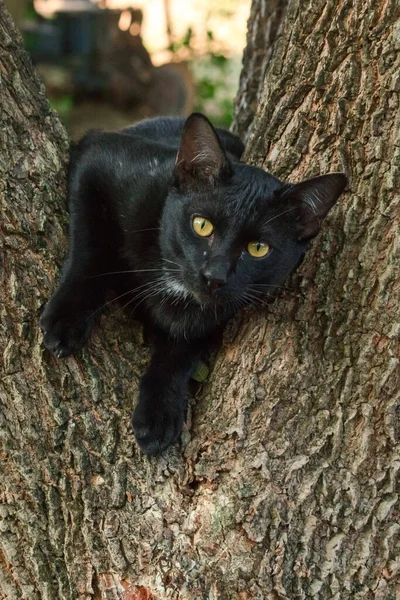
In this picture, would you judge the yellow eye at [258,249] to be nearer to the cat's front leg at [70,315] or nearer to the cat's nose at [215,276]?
the cat's nose at [215,276]

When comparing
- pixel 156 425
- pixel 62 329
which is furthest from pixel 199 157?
pixel 156 425

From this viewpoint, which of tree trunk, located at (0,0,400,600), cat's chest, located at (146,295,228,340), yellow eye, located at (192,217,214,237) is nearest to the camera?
tree trunk, located at (0,0,400,600)

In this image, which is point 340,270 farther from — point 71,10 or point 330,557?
point 71,10

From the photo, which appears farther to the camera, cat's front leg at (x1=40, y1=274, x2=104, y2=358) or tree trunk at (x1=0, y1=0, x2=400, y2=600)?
cat's front leg at (x1=40, y1=274, x2=104, y2=358)

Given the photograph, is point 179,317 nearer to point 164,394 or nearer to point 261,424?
point 164,394

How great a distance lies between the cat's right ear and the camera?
7.03 ft

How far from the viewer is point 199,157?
2221 mm

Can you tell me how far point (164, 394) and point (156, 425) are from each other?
0.53ft

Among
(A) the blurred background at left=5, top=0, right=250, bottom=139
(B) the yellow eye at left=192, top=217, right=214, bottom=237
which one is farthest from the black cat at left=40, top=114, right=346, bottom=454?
(A) the blurred background at left=5, top=0, right=250, bottom=139

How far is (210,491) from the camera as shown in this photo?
6.63 ft

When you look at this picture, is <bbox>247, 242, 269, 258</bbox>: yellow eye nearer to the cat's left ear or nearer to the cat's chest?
the cat's left ear

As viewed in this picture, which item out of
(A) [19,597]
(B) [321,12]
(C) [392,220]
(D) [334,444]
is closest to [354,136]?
(C) [392,220]

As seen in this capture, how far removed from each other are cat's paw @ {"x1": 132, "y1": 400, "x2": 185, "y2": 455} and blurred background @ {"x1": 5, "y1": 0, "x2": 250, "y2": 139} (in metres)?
5.89

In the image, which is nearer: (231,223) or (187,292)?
(231,223)
